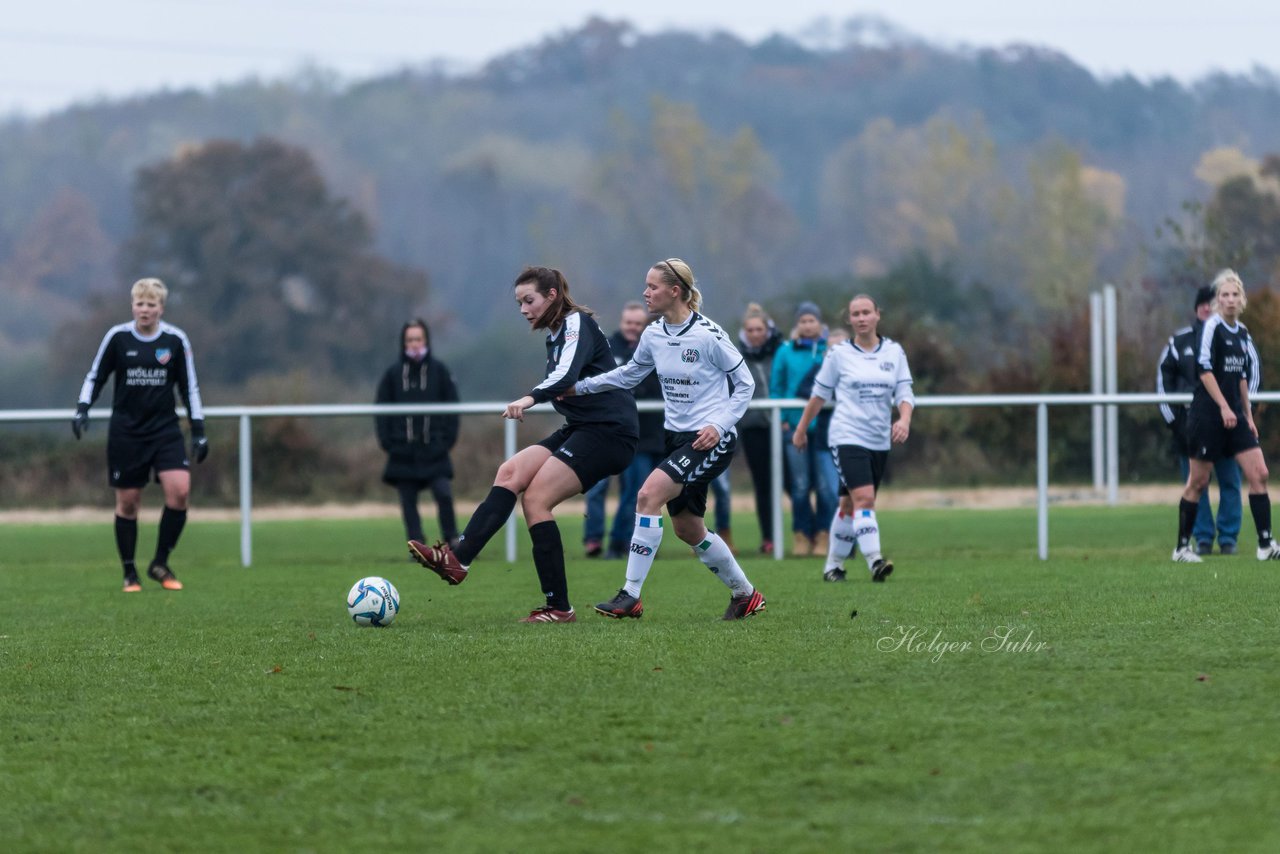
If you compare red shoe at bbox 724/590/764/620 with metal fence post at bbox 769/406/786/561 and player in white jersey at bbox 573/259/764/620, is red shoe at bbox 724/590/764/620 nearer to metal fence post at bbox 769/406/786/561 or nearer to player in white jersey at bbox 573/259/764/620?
player in white jersey at bbox 573/259/764/620

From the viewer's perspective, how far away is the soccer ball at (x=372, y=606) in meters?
8.16

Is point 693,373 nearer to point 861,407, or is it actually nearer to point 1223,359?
point 861,407

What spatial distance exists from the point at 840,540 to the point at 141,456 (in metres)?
4.73

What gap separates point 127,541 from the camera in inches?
454

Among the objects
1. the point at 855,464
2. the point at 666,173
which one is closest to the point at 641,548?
the point at 855,464

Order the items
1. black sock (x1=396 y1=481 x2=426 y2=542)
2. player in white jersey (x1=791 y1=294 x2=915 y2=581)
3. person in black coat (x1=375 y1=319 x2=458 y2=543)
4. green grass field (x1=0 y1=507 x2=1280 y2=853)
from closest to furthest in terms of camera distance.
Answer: green grass field (x1=0 y1=507 x2=1280 y2=853), player in white jersey (x1=791 y1=294 x2=915 y2=581), black sock (x1=396 y1=481 x2=426 y2=542), person in black coat (x1=375 y1=319 x2=458 y2=543)

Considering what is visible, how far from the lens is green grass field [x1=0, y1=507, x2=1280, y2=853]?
4207mm

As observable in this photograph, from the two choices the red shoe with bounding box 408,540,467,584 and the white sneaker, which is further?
the white sneaker

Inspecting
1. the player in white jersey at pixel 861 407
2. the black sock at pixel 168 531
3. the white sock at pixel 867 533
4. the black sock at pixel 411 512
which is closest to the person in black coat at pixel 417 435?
the black sock at pixel 411 512

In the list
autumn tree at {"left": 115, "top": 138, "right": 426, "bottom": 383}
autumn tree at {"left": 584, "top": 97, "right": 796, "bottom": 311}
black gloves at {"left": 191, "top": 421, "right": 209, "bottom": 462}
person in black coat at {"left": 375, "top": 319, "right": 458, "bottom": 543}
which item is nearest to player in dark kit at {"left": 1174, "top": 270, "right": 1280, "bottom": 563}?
person in black coat at {"left": 375, "top": 319, "right": 458, "bottom": 543}

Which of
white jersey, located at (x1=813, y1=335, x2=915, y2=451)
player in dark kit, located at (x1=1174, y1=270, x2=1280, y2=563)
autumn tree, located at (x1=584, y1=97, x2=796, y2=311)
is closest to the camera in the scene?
white jersey, located at (x1=813, y1=335, x2=915, y2=451)

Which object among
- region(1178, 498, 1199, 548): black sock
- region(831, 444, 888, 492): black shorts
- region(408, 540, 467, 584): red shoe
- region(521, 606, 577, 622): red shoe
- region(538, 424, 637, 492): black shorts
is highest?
region(538, 424, 637, 492): black shorts

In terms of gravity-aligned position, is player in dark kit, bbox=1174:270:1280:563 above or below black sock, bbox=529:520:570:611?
above

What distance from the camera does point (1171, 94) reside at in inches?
2301
